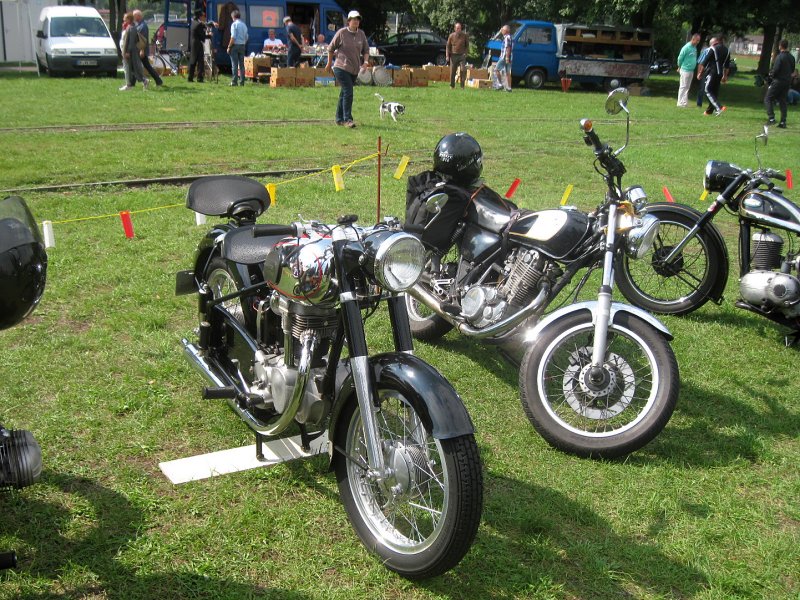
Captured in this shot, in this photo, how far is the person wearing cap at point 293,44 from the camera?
23688 mm

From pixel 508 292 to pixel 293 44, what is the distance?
2129cm

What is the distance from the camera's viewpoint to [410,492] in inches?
119

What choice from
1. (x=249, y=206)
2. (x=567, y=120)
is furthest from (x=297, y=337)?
(x=567, y=120)

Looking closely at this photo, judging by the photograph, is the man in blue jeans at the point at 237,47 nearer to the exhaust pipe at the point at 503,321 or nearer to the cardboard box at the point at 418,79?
the cardboard box at the point at 418,79

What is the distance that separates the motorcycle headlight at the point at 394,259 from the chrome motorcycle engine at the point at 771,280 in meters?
3.52

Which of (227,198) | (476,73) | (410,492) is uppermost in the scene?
(476,73)

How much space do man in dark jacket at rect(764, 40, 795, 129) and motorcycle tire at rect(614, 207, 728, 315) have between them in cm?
→ 1483

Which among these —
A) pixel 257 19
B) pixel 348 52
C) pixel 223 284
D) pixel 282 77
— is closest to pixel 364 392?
pixel 223 284

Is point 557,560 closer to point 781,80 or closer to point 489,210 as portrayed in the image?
point 489,210

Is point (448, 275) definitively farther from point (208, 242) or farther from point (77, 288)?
point (77, 288)

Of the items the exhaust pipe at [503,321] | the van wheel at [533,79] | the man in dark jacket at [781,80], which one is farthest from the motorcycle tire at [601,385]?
the van wheel at [533,79]

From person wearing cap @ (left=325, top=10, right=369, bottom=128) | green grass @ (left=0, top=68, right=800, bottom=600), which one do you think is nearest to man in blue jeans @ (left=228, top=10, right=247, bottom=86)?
person wearing cap @ (left=325, top=10, right=369, bottom=128)

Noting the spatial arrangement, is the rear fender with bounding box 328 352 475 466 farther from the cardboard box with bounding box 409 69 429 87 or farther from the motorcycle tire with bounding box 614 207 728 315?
the cardboard box with bounding box 409 69 429 87

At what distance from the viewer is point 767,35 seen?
29.2 metres
